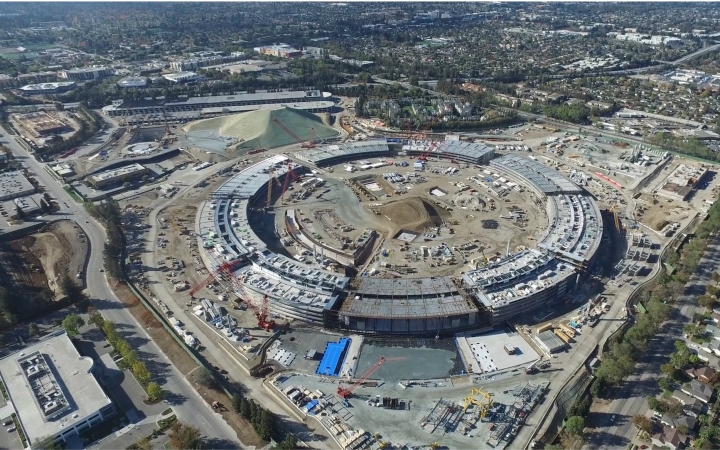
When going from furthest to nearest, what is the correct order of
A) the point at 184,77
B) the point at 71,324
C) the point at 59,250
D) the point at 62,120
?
Answer: the point at 184,77 → the point at 62,120 → the point at 59,250 → the point at 71,324

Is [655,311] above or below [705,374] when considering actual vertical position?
above

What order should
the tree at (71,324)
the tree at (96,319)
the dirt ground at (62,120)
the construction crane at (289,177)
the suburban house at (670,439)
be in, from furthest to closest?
1. the dirt ground at (62,120)
2. the construction crane at (289,177)
3. the tree at (96,319)
4. the tree at (71,324)
5. the suburban house at (670,439)

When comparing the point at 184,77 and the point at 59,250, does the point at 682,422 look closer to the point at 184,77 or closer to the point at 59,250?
the point at 59,250

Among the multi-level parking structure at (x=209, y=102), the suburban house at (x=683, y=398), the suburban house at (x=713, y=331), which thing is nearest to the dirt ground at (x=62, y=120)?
the multi-level parking structure at (x=209, y=102)

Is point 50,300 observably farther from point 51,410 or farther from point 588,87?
point 588,87

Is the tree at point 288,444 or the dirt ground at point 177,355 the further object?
the dirt ground at point 177,355

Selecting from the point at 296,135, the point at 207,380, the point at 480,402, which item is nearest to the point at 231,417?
the point at 207,380

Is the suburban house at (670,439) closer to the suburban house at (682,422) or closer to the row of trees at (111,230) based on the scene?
the suburban house at (682,422)
